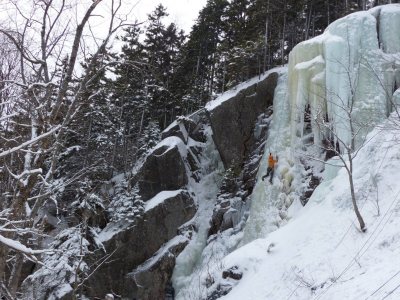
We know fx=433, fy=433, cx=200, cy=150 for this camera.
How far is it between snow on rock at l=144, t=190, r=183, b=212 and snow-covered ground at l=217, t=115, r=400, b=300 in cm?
801

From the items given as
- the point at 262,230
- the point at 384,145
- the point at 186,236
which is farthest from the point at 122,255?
the point at 384,145

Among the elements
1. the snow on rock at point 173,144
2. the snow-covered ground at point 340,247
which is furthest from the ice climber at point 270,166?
the snow on rock at point 173,144

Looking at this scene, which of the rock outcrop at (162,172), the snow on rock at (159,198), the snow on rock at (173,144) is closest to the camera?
the snow on rock at (159,198)

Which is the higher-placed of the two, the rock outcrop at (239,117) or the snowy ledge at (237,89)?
the snowy ledge at (237,89)

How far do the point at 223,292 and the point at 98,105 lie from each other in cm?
1450

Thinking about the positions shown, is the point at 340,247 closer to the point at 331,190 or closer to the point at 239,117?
the point at 331,190

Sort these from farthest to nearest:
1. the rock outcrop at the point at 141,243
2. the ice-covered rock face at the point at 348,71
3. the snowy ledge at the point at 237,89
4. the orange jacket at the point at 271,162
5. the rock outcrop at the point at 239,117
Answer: the snowy ledge at the point at 237,89 < the rock outcrop at the point at 239,117 < the rock outcrop at the point at 141,243 < the orange jacket at the point at 271,162 < the ice-covered rock face at the point at 348,71

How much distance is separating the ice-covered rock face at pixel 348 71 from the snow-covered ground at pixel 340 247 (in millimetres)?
1339

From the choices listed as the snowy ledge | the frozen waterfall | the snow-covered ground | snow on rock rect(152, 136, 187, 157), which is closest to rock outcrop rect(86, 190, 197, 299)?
snow on rock rect(152, 136, 187, 157)

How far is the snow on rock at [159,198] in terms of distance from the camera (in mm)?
19000

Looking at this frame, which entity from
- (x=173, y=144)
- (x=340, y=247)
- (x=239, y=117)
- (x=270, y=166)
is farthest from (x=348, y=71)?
(x=173, y=144)

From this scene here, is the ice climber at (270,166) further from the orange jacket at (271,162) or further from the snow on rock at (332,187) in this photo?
the snow on rock at (332,187)

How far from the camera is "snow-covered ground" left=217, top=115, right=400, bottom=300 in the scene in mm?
7293

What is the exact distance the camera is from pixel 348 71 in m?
13.3
